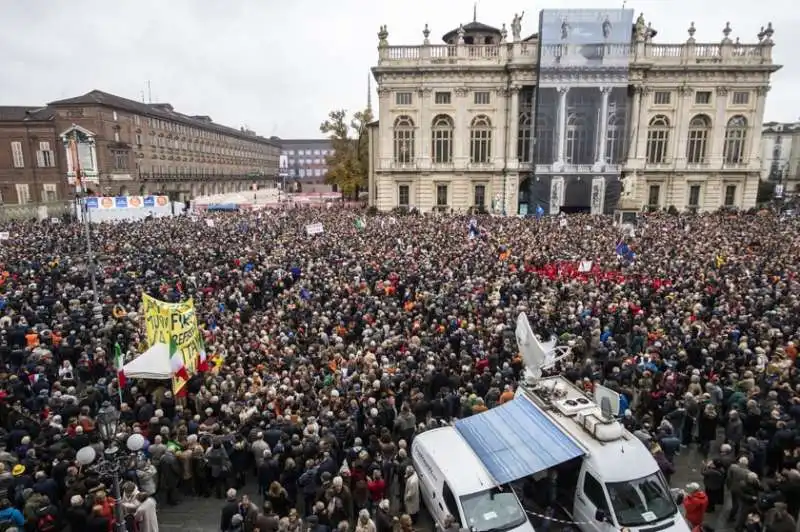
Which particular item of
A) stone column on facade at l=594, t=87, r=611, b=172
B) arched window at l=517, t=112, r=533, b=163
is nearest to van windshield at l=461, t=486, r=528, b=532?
stone column on facade at l=594, t=87, r=611, b=172

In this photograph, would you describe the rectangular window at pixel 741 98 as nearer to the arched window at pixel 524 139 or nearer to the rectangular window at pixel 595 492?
the arched window at pixel 524 139

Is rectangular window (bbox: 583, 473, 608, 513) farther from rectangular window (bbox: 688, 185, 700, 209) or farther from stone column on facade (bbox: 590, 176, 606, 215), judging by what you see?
rectangular window (bbox: 688, 185, 700, 209)

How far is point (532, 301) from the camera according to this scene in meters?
17.7

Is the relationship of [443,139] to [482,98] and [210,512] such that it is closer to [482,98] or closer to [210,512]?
[482,98]

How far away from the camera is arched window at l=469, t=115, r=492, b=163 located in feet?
164

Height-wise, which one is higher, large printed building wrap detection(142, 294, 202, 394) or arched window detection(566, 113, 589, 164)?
arched window detection(566, 113, 589, 164)

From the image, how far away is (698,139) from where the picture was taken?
4962cm

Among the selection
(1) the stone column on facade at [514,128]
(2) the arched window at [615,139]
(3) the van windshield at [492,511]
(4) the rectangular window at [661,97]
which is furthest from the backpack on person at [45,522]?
(4) the rectangular window at [661,97]

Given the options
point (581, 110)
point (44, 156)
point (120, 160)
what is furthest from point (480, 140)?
point (44, 156)

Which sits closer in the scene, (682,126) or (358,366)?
(358,366)

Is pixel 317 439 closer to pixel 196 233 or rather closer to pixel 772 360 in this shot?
pixel 772 360

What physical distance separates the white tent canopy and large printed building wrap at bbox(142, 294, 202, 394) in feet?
0.75

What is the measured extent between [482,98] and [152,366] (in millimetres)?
43810

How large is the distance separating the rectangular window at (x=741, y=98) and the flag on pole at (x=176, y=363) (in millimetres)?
54356
